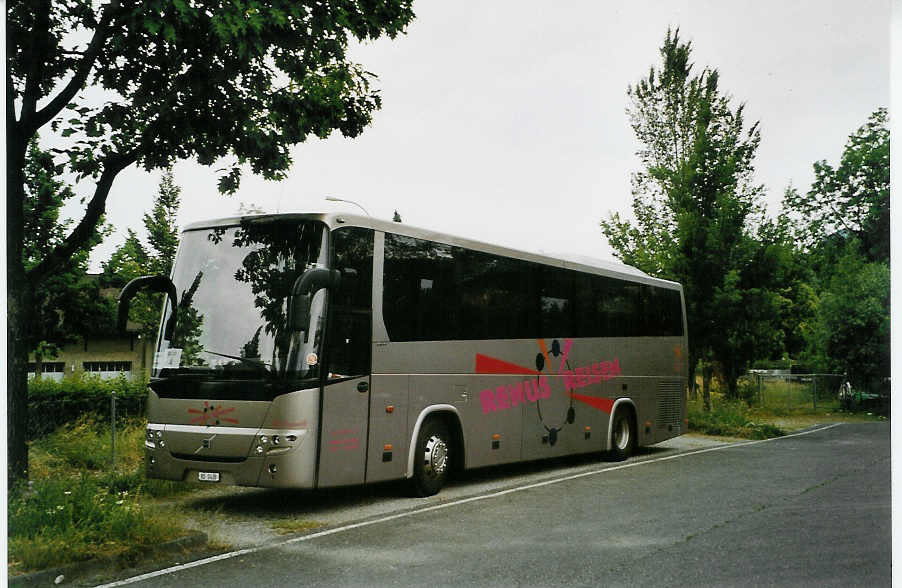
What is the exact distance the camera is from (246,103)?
9859 mm

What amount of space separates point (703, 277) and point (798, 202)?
3005 mm

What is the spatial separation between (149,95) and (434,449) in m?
5.17

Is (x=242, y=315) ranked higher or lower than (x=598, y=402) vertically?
higher

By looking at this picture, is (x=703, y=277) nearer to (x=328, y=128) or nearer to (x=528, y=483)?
(x=528, y=483)

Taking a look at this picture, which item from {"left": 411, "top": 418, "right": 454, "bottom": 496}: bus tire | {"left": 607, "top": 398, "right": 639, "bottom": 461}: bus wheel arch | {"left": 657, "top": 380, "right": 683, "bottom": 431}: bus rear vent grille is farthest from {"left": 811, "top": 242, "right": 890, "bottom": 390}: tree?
{"left": 411, "top": 418, "right": 454, "bottom": 496}: bus tire

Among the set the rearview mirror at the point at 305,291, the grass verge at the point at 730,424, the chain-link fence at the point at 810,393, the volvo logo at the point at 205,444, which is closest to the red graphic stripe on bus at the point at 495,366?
the rearview mirror at the point at 305,291

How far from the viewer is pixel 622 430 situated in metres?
15.6

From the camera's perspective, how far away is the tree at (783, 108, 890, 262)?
9945mm

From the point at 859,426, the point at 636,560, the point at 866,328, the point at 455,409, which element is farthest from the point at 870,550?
the point at 866,328

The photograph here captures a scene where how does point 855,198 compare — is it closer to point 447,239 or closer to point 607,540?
point 447,239

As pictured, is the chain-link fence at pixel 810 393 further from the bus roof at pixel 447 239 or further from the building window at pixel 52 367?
the building window at pixel 52 367

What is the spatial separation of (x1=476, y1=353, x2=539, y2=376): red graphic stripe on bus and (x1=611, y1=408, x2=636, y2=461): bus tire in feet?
10.8

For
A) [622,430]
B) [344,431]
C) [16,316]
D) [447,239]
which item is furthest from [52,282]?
[622,430]

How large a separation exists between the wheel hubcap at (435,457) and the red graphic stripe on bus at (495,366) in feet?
3.76
